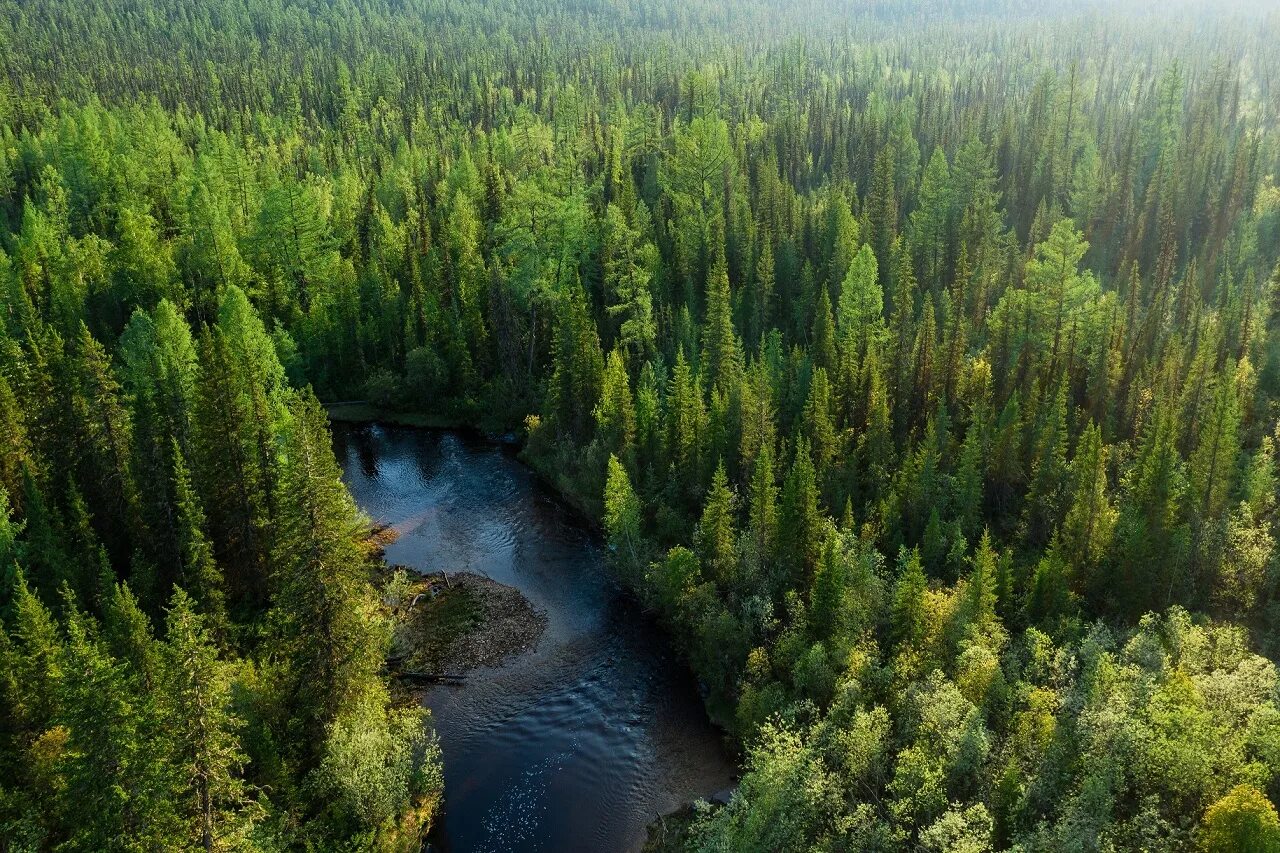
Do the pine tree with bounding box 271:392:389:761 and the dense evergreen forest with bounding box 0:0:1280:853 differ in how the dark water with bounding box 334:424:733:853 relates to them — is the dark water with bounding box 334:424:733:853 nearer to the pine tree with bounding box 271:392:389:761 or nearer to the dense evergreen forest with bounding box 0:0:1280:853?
the dense evergreen forest with bounding box 0:0:1280:853

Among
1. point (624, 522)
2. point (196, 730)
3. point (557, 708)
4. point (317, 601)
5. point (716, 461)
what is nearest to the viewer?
point (196, 730)

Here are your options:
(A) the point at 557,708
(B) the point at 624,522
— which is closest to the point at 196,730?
(A) the point at 557,708

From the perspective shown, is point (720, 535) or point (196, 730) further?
point (720, 535)

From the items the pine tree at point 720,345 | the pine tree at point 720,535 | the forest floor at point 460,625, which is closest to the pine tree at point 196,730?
the forest floor at point 460,625

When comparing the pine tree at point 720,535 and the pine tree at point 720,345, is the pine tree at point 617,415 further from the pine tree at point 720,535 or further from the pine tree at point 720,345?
the pine tree at point 720,535

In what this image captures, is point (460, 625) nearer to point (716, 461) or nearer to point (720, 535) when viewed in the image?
point (720, 535)

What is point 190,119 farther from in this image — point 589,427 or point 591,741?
point 591,741

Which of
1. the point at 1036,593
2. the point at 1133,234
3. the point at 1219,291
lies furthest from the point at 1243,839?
the point at 1133,234
